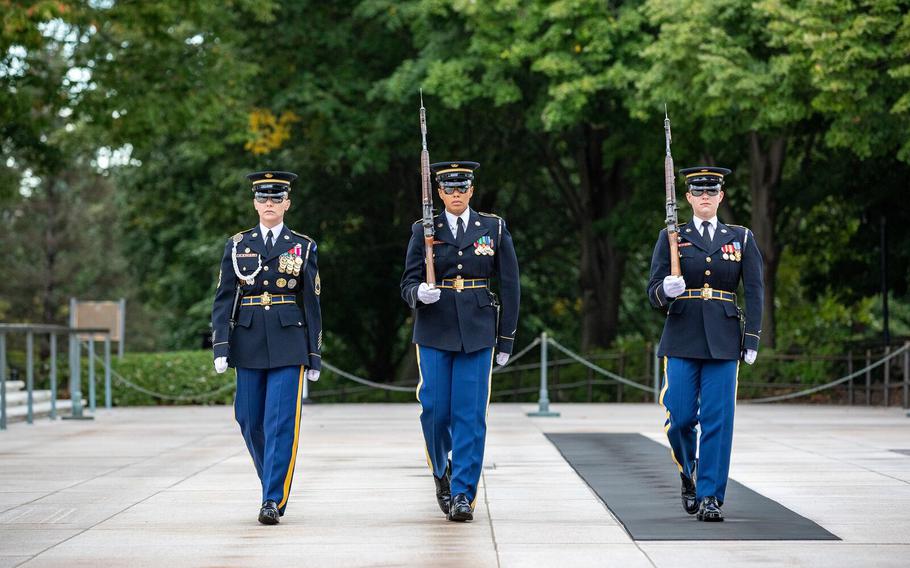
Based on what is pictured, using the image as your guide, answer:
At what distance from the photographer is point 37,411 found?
22.5m

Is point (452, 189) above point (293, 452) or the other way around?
above

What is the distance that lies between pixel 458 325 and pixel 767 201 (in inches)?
813

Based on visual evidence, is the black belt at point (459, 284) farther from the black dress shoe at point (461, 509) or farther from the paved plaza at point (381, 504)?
the paved plaza at point (381, 504)

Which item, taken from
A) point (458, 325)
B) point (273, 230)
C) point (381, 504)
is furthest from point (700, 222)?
point (381, 504)

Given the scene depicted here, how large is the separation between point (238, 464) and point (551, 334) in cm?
2685

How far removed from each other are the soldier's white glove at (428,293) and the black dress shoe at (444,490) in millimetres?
1054

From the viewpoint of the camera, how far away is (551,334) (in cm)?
4022

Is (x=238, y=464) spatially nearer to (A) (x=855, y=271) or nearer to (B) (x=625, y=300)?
(A) (x=855, y=271)

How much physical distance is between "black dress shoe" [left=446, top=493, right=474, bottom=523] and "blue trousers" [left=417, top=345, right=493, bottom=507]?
0.04m

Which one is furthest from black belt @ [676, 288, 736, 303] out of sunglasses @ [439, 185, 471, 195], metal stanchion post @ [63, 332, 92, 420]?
metal stanchion post @ [63, 332, 92, 420]

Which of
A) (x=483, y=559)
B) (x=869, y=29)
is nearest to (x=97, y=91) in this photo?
(x=869, y=29)

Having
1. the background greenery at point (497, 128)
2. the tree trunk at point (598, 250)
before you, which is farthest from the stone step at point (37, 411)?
the tree trunk at point (598, 250)

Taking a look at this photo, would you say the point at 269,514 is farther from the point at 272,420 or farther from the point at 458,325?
the point at 458,325

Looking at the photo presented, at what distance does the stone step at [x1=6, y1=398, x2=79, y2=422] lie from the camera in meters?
21.1
